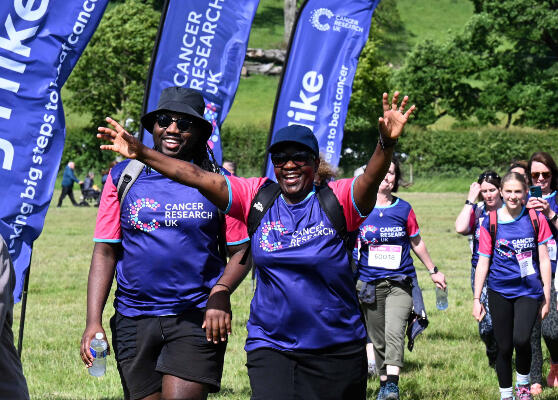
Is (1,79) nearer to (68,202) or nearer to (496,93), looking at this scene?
(68,202)

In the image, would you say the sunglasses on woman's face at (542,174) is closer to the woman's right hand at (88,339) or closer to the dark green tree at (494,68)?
the woman's right hand at (88,339)

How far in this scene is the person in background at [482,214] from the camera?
8.75 metres

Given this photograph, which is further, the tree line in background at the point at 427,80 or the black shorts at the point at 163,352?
the tree line in background at the point at 427,80

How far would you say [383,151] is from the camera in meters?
4.15

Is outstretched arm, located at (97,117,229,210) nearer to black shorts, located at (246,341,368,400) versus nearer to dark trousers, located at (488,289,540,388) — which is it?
black shorts, located at (246,341,368,400)

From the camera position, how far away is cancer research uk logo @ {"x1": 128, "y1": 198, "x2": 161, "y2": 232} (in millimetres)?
4867

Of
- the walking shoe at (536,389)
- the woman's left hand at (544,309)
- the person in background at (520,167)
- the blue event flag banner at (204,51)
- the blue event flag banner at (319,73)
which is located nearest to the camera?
the woman's left hand at (544,309)

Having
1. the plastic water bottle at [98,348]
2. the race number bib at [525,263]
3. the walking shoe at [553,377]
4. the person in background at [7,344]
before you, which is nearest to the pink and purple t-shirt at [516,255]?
the race number bib at [525,263]

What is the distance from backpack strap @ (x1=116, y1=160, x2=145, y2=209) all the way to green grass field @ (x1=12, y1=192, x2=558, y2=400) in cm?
328

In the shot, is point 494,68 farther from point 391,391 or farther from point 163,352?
point 163,352

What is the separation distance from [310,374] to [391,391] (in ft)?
11.1

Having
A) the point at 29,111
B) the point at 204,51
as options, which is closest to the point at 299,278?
the point at 29,111

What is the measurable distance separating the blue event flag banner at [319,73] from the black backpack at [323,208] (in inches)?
272

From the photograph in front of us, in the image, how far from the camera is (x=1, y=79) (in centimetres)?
623
